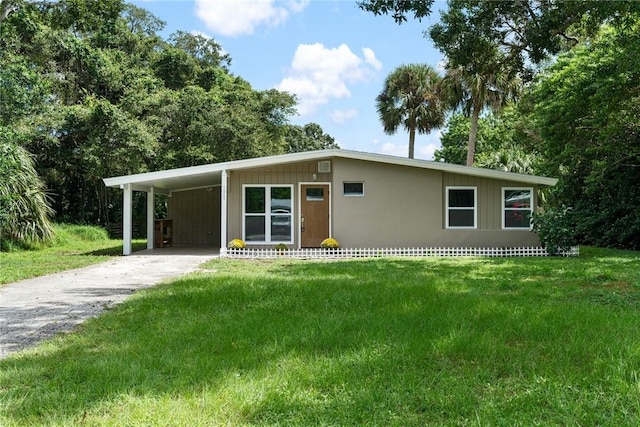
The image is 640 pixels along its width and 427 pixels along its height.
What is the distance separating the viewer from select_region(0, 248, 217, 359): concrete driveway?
4871 millimetres

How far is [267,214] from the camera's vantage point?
47.4 ft

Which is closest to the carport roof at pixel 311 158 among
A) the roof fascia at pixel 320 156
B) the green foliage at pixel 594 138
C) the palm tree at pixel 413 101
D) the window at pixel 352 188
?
the roof fascia at pixel 320 156

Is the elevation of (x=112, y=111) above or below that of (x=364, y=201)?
above

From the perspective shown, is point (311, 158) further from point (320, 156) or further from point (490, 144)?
point (490, 144)

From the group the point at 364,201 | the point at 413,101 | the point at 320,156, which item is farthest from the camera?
the point at 413,101

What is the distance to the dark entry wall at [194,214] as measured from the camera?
19.4 meters

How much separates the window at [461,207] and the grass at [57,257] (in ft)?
31.1

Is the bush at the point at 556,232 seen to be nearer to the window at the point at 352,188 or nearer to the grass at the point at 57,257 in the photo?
the window at the point at 352,188

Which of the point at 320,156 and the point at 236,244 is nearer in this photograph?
the point at 236,244

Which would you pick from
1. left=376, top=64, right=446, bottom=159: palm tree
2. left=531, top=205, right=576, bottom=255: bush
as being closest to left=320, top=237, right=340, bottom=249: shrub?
left=531, top=205, right=576, bottom=255: bush

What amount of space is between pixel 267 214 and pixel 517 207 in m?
7.31

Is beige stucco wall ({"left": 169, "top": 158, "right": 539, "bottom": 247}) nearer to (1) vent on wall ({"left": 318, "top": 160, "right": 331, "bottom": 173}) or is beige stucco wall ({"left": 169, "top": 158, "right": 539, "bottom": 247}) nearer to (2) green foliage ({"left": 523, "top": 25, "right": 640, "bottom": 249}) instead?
(1) vent on wall ({"left": 318, "top": 160, "right": 331, "bottom": 173})

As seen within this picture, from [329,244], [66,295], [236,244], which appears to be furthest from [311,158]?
[66,295]

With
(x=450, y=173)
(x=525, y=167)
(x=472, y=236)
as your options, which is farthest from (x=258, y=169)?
(x=525, y=167)
